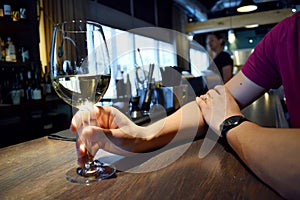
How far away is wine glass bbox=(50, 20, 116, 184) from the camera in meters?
0.47

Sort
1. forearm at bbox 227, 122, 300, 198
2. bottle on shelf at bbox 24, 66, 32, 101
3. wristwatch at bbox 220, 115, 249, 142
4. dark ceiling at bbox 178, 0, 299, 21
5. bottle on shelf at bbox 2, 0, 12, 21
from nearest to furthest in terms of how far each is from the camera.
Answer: forearm at bbox 227, 122, 300, 198 < wristwatch at bbox 220, 115, 249, 142 < bottle on shelf at bbox 2, 0, 12, 21 < bottle on shelf at bbox 24, 66, 32, 101 < dark ceiling at bbox 178, 0, 299, 21

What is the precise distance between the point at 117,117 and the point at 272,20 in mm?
6426

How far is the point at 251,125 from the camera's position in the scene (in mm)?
530

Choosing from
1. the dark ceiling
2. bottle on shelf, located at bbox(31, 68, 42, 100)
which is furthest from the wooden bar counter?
the dark ceiling

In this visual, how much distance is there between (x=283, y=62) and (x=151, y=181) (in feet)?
1.87

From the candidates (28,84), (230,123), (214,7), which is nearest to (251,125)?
(230,123)

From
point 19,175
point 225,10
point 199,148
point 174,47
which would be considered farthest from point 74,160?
point 225,10

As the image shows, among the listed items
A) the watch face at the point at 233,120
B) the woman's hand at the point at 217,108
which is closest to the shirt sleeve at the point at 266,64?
the woman's hand at the point at 217,108

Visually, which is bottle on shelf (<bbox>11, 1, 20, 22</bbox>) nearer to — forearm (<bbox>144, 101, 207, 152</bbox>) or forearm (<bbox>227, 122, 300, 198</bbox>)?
forearm (<bbox>144, 101, 207, 152</bbox>)

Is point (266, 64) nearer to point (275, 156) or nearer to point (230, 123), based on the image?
point (230, 123)

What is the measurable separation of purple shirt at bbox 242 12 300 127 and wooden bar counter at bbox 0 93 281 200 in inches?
13.4

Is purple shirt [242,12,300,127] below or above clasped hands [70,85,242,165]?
above

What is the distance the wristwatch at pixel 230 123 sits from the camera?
574 millimetres

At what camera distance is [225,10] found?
737cm
